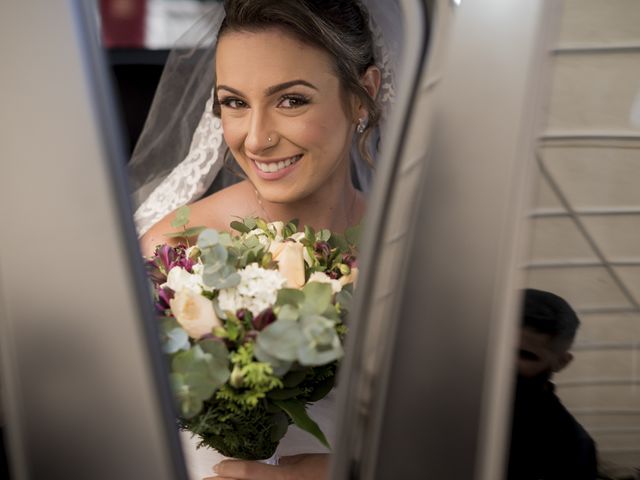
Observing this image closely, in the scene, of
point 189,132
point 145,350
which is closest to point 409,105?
point 145,350

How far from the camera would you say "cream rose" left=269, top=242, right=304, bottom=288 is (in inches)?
37.3

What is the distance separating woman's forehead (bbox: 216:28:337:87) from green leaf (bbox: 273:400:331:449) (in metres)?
0.46

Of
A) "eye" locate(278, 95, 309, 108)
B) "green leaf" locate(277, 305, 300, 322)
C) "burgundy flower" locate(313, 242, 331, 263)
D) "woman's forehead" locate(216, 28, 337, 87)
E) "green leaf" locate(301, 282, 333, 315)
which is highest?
"woman's forehead" locate(216, 28, 337, 87)

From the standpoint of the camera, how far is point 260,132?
42.9 inches

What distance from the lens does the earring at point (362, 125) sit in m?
1.19

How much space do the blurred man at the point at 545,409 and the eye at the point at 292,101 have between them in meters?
0.48

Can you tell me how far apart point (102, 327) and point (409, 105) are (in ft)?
1.11

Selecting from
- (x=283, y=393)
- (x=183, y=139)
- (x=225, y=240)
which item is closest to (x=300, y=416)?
(x=283, y=393)

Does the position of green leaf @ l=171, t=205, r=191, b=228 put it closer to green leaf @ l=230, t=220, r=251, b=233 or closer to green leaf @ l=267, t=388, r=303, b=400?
green leaf @ l=230, t=220, r=251, b=233

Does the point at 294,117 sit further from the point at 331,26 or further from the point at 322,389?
the point at 322,389

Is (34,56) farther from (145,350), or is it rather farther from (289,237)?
(289,237)

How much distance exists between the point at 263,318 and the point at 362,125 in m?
0.44

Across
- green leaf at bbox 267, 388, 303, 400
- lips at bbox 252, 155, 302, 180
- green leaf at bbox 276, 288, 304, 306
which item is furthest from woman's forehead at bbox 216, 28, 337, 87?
green leaf at bbox 267, 388, 303, 400

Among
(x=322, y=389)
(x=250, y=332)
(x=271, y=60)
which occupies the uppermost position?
(x=271, y=60)
